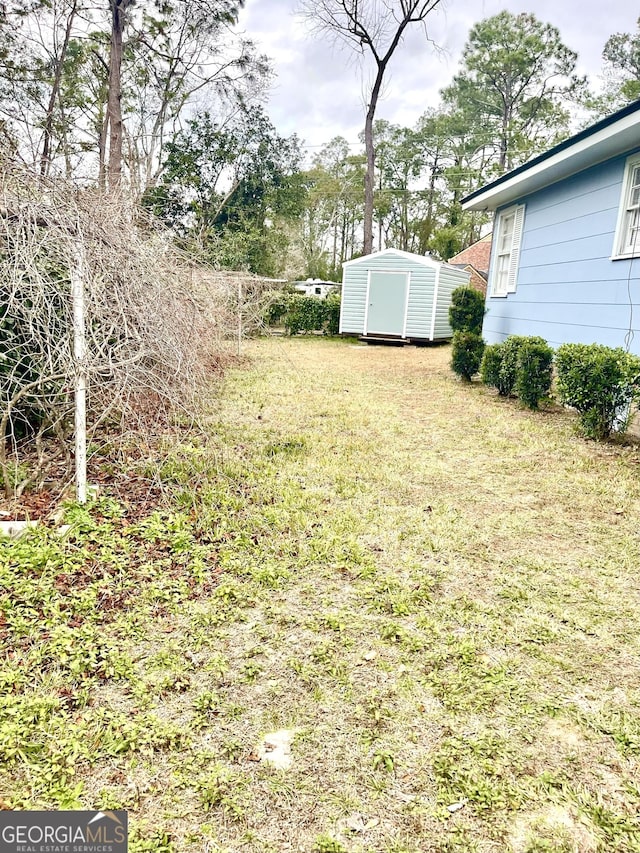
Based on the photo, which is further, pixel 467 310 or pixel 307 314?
pixel 307 314

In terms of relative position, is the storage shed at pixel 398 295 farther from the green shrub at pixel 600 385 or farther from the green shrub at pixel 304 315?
the green shrub at pixel 600 385

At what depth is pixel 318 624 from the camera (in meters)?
2.34

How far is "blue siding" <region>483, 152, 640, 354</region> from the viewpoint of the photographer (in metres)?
6.03

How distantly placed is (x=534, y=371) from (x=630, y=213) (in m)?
2.07

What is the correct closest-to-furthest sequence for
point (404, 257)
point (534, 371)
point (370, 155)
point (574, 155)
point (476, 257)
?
1. point (574, 155)
2. point (534, 371)
3. point (404, 257)
4. point (370, 155)
5. point (476, 257)

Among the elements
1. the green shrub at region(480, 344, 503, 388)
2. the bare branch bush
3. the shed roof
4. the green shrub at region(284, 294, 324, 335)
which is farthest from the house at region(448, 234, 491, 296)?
the bare branch bush

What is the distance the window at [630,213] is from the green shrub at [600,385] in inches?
56.3

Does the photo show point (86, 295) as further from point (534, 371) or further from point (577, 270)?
point (577, 270)

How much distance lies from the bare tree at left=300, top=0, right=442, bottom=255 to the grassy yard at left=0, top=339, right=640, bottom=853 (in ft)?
54.4

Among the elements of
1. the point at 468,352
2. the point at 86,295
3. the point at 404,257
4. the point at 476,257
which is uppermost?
the point at 476,257

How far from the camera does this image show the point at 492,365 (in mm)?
8070

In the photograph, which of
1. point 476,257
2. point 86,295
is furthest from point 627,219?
point 476,257

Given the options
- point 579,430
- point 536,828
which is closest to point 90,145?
point 579,430

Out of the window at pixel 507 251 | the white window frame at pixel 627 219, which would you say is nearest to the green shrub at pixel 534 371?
the white window frame at pixel 627 219
